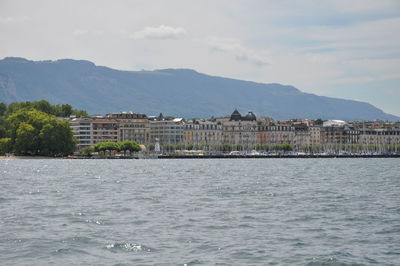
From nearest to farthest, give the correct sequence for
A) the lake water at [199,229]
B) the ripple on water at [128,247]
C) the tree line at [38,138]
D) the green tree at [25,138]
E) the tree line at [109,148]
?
the lake water at [199,229]
the ripple on water at [128,247]
the green tree at [25,138]
the tree line at [38,138]
the tree line at [109,148]

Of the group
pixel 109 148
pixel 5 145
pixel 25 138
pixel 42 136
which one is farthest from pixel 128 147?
pixel 25 138

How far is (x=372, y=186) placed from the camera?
183 feet

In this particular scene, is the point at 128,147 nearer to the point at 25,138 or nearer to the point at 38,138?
the point at 38,138

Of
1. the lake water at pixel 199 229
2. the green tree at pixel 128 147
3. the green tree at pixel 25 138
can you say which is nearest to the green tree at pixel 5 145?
the green tree at pixel 25 138

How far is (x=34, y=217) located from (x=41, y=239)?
657 centimetres

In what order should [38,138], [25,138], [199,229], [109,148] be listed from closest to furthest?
[199,229] → [25,138] → [38,138] → [109,148]

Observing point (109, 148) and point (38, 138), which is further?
point (109, 148)

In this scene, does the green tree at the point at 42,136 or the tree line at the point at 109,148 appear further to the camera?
the tree line at the point at 109,148

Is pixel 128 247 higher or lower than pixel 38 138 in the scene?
lower

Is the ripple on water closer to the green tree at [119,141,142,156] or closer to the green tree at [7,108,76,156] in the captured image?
the green tree at [7,108,76,156]

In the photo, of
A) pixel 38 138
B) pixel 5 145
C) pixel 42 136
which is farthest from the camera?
pixel 5 145

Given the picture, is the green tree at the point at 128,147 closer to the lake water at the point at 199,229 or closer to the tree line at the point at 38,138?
the tree line at the point at 38,138

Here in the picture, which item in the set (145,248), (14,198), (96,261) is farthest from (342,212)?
(14,198)

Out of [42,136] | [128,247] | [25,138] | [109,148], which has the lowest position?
[128,247]
